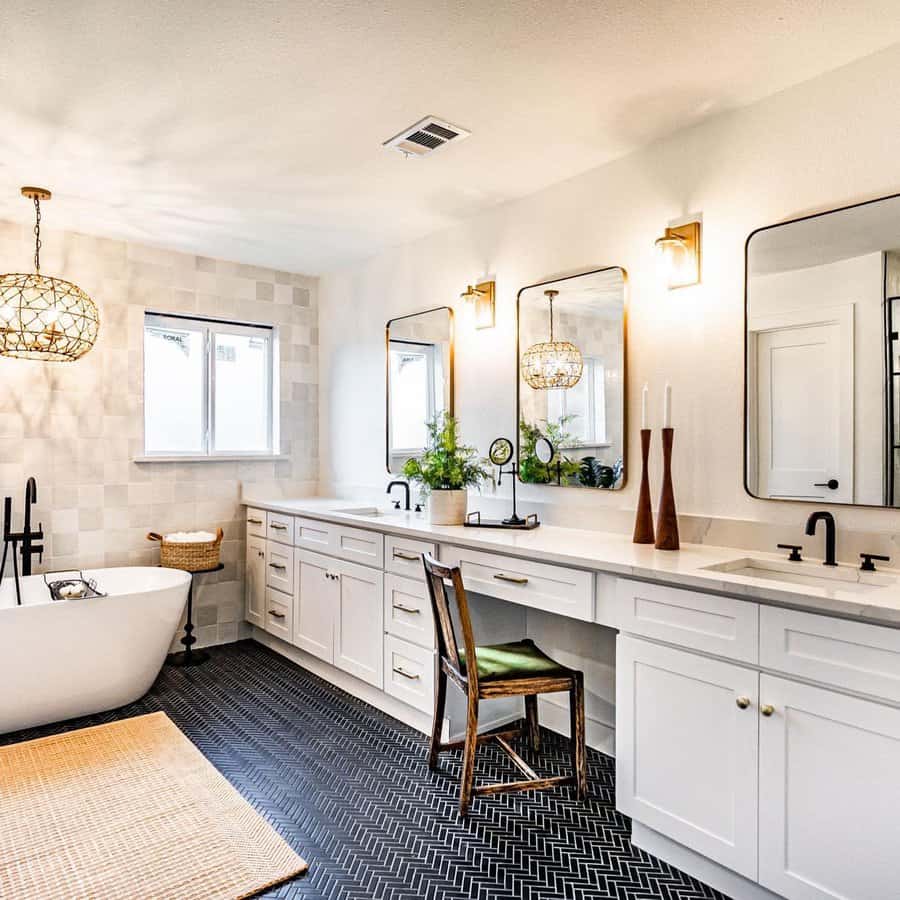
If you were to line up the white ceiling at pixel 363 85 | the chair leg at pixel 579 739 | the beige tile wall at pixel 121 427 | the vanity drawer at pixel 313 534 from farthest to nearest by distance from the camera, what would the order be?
the beige tile wall at pixel 121 427 < the vanity drawer at pixel 313 534 < the chair leg at pixel 579 739 < the white ceiling at pixel 363 85

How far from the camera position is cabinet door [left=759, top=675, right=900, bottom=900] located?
5.16 feet

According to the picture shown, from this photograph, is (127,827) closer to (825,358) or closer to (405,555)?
(405,555)

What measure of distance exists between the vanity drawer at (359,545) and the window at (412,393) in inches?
31.3

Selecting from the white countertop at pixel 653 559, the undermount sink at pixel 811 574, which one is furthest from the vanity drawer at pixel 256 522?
the undermount sink at pixel 811 574

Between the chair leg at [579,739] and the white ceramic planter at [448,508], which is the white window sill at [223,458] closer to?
the white ceramic planter at [448,508]

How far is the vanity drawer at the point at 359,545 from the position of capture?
10.5 ft

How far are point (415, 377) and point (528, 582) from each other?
6.16 feet

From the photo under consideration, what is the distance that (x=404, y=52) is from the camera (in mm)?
2105

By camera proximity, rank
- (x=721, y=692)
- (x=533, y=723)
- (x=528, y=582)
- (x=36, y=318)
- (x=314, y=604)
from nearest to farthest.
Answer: (x=721, y=692) < (x=528, y=582) < (x=533, y=723) < (x=36, y=318) < (x=314, y=604)

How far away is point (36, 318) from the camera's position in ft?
10.9

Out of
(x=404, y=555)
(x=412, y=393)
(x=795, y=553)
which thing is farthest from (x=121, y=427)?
(x=795, y=553)

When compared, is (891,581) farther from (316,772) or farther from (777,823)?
(316,772)

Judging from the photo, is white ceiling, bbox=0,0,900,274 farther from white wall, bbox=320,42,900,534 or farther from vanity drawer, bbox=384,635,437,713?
vanity drawer, bbox=384,635,437,713

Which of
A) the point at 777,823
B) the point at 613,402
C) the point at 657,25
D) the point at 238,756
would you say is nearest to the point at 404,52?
the point at 657,25
